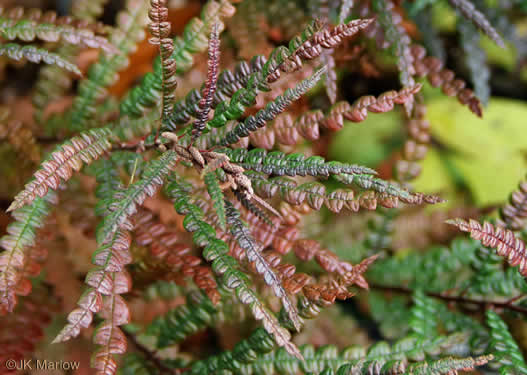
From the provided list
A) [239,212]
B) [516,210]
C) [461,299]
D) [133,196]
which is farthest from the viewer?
[461,299]

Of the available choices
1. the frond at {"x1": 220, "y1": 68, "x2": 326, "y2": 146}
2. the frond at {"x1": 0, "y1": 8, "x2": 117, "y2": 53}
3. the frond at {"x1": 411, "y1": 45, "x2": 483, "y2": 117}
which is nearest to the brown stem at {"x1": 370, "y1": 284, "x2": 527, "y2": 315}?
the frond at {"x1": 411, "y1": 45, "x2": 483, "y2": 117}

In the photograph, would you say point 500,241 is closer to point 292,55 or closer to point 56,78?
point 292,55

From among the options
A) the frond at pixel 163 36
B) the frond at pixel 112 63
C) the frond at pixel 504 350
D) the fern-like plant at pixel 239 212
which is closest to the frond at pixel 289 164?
the fern-like plant at pixel 239 212

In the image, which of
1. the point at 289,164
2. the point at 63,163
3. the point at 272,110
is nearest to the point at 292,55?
the point at 272,110

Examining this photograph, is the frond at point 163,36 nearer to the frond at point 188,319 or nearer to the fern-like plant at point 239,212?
the fern-like plant at point 239,212

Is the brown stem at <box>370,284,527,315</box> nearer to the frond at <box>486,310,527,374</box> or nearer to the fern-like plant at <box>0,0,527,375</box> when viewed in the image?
the fern-like plant at <box>0,0,527,375</box>

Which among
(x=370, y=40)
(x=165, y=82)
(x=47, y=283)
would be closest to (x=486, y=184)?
(x=370, y=40)
